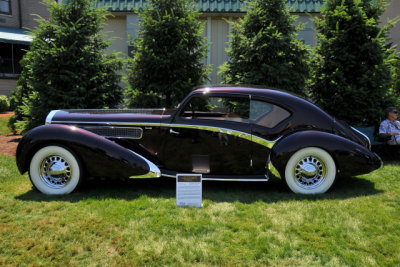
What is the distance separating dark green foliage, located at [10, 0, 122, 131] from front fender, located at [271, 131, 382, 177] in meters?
4.48

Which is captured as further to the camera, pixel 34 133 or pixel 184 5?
pixel 184 5

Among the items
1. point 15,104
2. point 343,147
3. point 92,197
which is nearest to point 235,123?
point 343,147

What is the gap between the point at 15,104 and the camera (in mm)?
9109

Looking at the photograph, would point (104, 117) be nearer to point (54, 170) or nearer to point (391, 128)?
point (54, 170)

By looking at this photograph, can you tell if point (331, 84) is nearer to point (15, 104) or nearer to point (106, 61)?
point (106, 61)

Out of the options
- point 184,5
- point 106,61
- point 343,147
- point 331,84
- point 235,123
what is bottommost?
point 343,147

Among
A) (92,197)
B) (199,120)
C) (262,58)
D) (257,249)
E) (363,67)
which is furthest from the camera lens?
(262,58)

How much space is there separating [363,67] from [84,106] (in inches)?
244

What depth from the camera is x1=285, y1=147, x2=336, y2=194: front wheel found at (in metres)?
4.03

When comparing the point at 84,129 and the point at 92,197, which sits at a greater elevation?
the point at 84,129

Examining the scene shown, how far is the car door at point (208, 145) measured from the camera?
413 cm

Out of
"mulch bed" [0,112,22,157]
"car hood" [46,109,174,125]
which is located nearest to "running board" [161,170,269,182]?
"car hood" [46,109,174,125]

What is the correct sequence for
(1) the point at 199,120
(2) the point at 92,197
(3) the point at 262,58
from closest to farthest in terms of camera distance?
(2) the point at 92,197
(1) the point at 199,120
(3) the point at 262,58

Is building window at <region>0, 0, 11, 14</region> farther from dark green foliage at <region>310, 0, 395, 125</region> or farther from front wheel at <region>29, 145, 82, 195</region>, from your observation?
dark green foliage at <region>310, 0, 395, 125</region>
